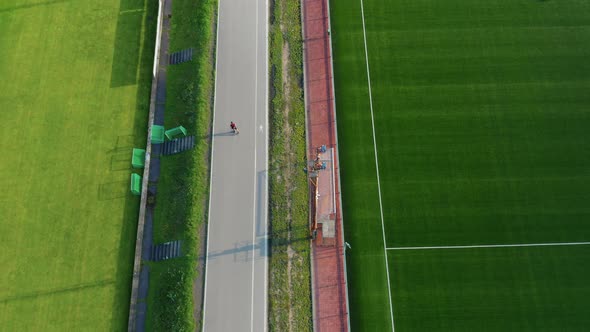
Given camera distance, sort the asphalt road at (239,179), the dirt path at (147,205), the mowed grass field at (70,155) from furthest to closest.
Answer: the mowed grass field at (70,155) < the dirt path at (147,205) < the asphalt road at (239,179)

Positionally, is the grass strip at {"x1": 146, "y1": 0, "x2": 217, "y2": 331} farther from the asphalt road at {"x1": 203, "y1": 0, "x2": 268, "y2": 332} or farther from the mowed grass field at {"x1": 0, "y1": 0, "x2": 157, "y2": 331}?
the mowed grass field at {"x1": 0, "y1": 0, "x2": 157, "y2": 331}

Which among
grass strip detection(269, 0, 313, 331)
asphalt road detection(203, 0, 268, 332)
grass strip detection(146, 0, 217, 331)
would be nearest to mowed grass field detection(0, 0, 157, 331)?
grass strip detection(146, 0, 217, 331)

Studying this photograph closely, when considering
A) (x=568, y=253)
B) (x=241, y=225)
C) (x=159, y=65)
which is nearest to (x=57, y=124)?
(x=159, y=65)

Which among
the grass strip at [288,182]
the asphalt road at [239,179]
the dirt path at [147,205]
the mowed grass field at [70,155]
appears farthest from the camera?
the mowed grass field at [70,155]

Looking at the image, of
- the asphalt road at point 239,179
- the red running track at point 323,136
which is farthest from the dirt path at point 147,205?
the red running track at point 323,136

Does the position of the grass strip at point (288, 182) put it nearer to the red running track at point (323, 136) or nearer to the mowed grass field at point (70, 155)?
the red running track at point (323, 136)
